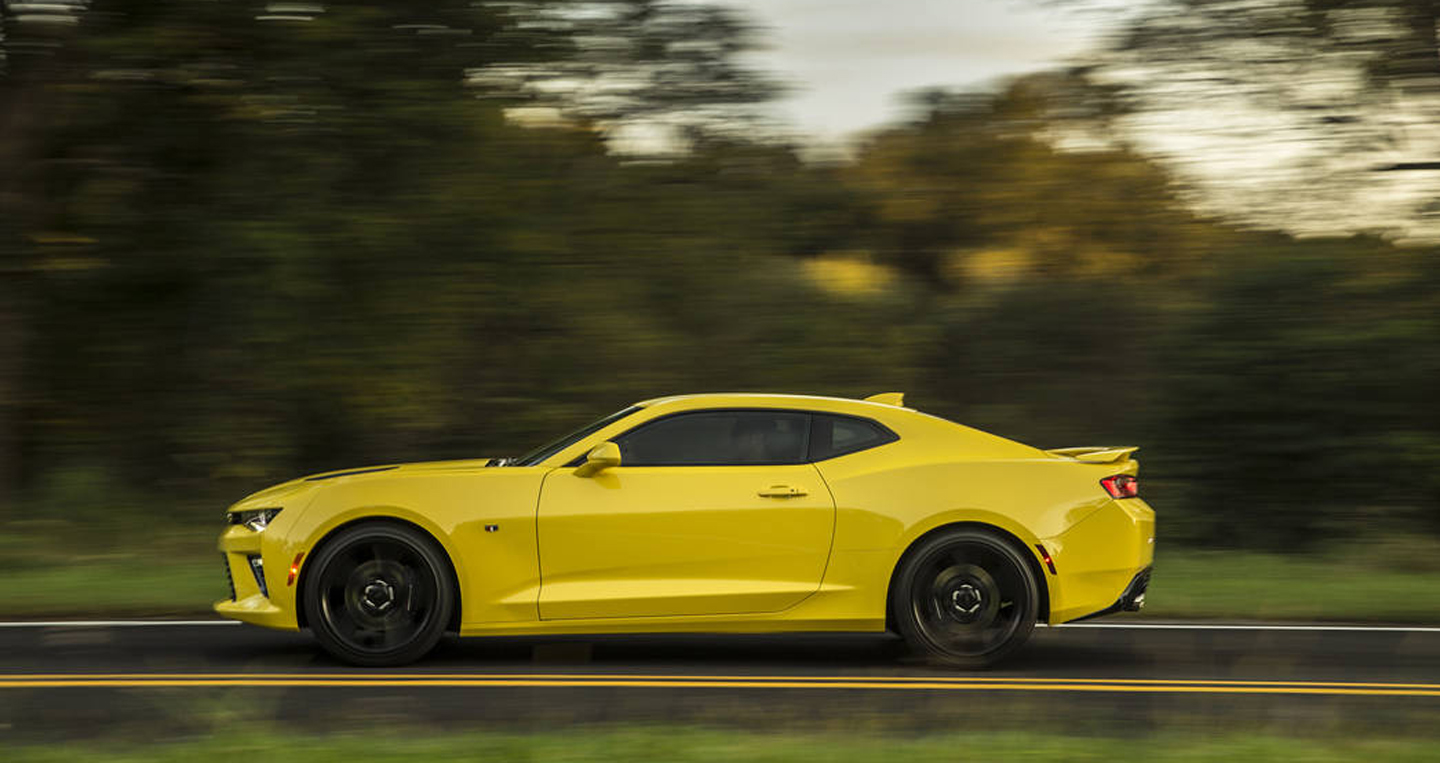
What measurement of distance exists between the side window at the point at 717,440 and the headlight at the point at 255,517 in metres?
1.82

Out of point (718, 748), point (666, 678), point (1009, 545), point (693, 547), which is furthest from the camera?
point (1009, 545)

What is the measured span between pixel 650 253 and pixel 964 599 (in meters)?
8.49

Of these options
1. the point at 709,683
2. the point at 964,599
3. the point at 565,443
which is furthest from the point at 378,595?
the point at 964,599

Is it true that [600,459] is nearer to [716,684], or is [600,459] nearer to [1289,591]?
[716,684]

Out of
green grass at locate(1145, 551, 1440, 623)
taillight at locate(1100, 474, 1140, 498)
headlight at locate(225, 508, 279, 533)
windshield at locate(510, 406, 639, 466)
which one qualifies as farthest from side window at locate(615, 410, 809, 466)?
green grass at locate(1145, 551, 1440, 623)

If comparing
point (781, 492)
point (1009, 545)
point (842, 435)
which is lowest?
point (1009, 545)

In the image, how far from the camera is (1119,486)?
8281mm

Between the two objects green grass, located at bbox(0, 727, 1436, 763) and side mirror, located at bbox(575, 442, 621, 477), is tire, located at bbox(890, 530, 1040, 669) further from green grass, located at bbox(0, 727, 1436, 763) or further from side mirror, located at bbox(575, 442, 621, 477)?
green grass, located at bbox(0, 727, 1436, 763)


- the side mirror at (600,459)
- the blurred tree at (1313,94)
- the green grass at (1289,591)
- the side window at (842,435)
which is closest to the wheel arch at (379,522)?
the side mirror at (600,459)

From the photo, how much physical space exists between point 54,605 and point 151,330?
577 cm

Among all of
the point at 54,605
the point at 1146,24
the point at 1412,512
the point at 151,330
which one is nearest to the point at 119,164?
the point at 151,330

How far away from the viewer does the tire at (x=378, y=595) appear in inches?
312

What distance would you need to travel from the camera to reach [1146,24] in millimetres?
16281

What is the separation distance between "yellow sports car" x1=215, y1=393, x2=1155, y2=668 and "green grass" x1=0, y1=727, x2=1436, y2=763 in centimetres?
165
